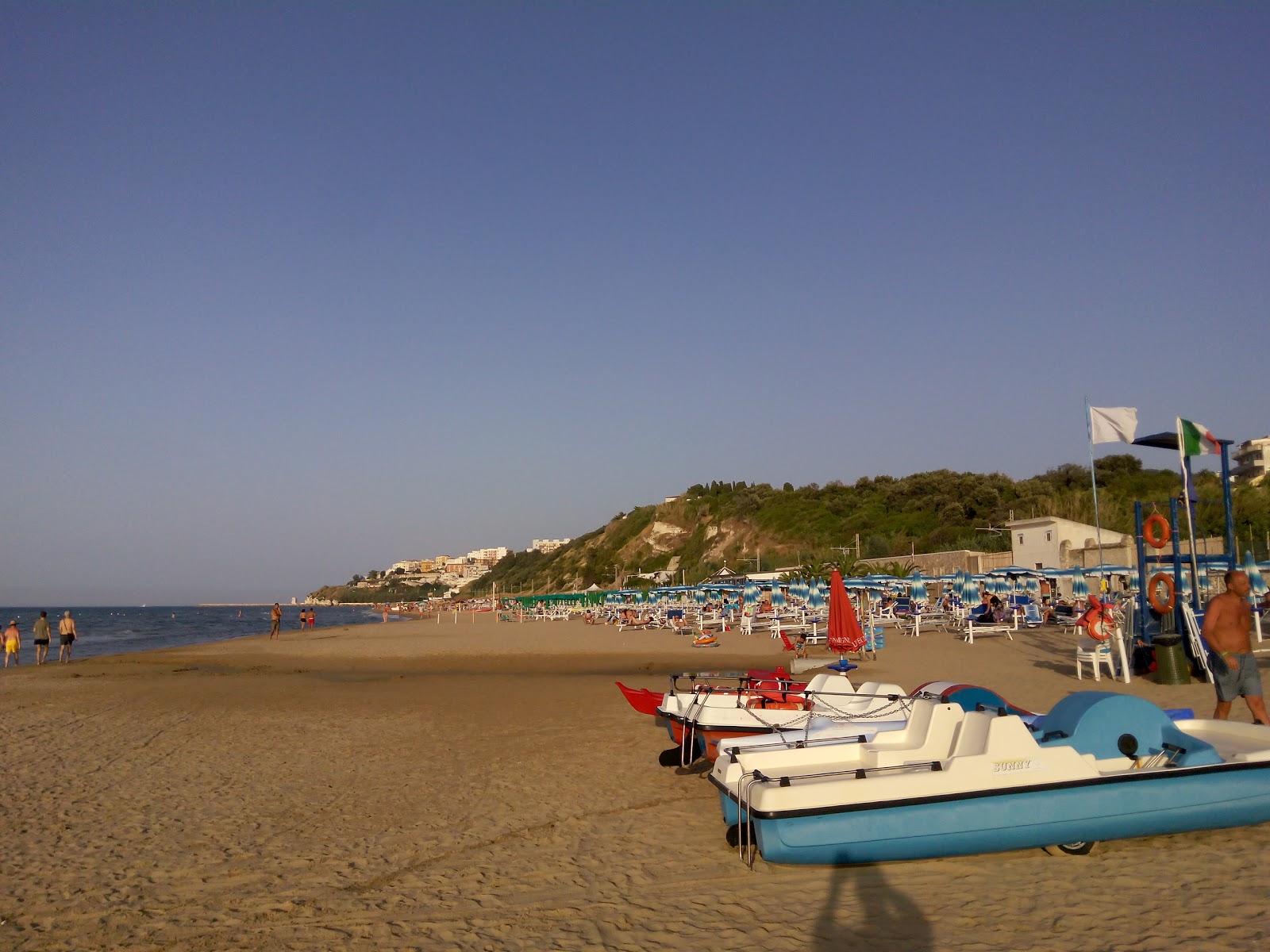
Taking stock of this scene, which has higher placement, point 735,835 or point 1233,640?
point 1233,640

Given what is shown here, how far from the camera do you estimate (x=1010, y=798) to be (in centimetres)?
521

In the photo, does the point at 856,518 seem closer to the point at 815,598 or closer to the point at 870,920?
the point at 815,598

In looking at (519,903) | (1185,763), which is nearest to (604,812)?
(519,903)

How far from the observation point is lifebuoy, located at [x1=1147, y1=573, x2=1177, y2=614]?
11.7 meters

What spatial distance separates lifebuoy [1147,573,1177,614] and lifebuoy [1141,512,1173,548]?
0.49 metres

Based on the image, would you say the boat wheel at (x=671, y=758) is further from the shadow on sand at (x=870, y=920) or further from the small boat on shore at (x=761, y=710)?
the shadow on sand at (x=870, y=920)

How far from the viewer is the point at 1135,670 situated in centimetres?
1259

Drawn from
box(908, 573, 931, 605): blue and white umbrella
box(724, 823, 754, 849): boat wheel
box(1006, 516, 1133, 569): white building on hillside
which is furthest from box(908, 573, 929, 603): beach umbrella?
box(724, 823, 754, 849): boat wheel

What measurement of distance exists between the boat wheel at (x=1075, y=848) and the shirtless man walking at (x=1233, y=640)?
3.37 m

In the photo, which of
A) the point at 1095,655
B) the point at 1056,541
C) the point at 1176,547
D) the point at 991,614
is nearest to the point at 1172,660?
the point at 1095,655

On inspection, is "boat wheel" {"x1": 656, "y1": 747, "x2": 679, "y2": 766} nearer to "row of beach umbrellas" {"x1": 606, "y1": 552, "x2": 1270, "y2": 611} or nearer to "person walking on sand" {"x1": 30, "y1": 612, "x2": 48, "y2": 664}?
"row of beach umbrellas" {"x1": 606, "y1": 552, "x2": 1270, "y2": 611}

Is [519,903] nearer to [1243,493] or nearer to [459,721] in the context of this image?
[459,721]

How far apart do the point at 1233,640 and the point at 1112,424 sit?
706cm

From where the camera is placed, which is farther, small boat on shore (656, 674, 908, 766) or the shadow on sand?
small boat on shore (656, 674, 908, 766)
